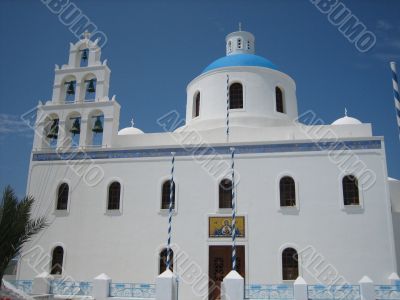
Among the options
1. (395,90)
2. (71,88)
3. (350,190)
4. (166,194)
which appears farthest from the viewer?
(71,88)

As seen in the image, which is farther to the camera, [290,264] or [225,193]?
A: [225,193]

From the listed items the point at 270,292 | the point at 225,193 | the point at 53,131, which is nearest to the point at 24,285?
the point at 53,131

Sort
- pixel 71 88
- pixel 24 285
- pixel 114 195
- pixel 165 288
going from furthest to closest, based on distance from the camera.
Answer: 1. pixel 71 88
2. pixel 114 195
3. pixel 24 285
4. pixel 165 288

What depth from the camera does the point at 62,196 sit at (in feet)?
49.1

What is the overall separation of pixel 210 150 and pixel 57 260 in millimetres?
6621

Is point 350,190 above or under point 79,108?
under

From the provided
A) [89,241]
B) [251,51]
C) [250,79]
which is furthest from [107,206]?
[251,51]

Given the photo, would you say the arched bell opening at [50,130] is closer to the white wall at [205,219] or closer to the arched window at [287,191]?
the white wall at [205,219]

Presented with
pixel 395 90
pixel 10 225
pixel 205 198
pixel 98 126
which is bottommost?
pixel 10 225

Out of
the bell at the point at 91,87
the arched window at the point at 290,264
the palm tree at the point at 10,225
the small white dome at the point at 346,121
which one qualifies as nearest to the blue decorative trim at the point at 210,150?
the bell at the point at 91,87

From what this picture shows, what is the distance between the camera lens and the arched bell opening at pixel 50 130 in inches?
609

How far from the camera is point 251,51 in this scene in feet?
63.3

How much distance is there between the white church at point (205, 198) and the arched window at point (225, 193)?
3 cm

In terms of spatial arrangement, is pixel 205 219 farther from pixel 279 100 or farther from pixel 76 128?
pixel 279 100
